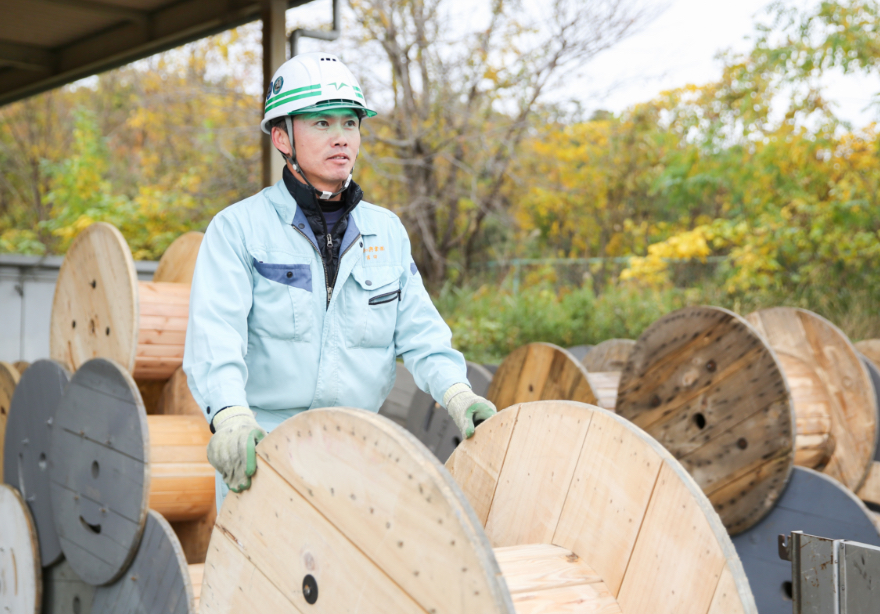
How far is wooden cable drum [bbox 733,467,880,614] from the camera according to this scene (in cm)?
357

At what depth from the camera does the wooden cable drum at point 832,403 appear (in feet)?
13.9

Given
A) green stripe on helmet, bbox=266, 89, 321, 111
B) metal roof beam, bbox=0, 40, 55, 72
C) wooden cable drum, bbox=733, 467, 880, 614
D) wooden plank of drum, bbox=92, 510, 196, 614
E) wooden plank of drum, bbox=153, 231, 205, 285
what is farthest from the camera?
metal roof beam, bbox=0, 40, 55, 72

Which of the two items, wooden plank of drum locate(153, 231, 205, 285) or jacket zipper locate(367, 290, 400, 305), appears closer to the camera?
jacket zipper locate(367, 290, 400, 305)

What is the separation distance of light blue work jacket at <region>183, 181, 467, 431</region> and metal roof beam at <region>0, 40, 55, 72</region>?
20.0ft

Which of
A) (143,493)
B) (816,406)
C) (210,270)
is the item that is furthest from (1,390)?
(816,406)

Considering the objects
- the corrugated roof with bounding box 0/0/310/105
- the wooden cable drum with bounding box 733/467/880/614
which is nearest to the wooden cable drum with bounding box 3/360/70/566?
the corrugated roof with bounding box 0/0/310/105

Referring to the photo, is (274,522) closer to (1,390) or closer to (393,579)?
(393,579)

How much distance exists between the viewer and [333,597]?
1583 mm

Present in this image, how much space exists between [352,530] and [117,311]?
2.40m

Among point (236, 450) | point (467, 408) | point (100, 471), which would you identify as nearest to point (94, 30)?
point (100, 471)

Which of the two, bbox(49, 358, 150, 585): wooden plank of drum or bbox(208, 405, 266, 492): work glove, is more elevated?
bbox(208, 405, 266, 492): work glove

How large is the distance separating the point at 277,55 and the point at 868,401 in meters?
4.28

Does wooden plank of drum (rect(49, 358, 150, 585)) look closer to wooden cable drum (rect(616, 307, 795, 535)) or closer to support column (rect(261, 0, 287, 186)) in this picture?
support column (rect(261, 0, 287, 186))

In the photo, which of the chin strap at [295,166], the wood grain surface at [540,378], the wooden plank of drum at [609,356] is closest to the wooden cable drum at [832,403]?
the wood grain surface at [540,378]
